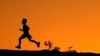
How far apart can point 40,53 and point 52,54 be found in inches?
21.9

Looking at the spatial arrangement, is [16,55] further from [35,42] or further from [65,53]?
[35,42]

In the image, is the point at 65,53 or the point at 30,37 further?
the point at 30,37

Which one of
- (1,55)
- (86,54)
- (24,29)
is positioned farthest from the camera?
(24,29)

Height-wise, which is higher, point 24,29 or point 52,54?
point 24,29

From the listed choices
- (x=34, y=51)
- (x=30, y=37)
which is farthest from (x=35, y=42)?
(x=34, y=51)

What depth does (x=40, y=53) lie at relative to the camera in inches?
976

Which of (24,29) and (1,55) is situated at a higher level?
(24,29)

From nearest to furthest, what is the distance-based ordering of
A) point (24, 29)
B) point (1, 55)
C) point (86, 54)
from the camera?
1. point (1, 55)
2. point (86, 54)
3. point (24, 29)

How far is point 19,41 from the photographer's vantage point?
28.6 meters

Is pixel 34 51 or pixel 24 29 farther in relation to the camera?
pixel 24 29

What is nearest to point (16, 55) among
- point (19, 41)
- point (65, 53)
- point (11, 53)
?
point (11, 53)

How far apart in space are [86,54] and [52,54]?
1.84 m

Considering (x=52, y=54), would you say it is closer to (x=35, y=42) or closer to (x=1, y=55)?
(x=1, y=55)

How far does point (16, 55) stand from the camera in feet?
79.9
